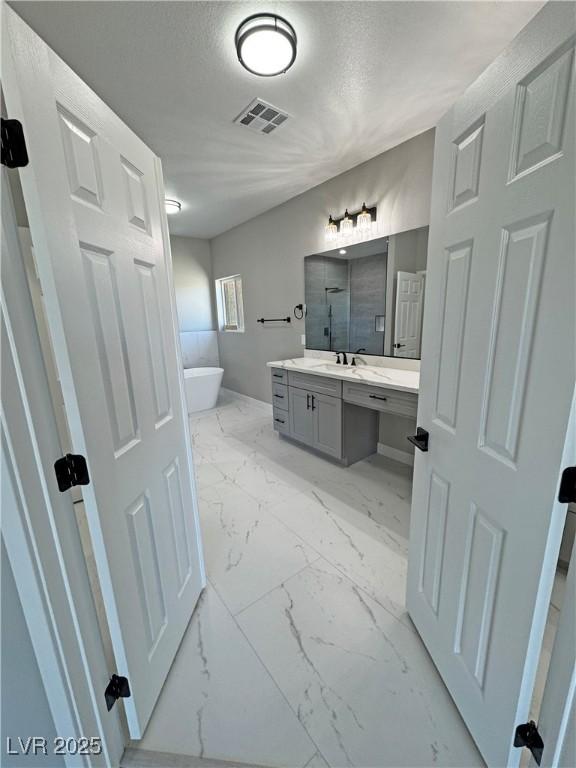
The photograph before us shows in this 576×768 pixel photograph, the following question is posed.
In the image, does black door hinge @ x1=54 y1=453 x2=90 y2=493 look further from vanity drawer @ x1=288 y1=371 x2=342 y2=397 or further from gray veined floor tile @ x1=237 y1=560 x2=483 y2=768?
vanity drawer @ x1=288 y1=371 x2=342 y2=397

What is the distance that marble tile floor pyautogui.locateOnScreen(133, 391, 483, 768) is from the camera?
40.8 inches

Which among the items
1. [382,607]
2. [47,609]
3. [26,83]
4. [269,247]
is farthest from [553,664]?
[269,247]

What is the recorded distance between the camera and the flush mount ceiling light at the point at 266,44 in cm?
143

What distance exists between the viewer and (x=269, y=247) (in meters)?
4.11

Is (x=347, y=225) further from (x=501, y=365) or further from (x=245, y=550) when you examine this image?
(x=245, y=550)

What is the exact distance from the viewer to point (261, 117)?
2.11 meters

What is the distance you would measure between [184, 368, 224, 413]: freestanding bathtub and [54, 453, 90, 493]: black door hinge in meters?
3.70

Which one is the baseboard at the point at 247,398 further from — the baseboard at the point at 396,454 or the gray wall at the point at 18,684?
the gray wall at the point at 18,684

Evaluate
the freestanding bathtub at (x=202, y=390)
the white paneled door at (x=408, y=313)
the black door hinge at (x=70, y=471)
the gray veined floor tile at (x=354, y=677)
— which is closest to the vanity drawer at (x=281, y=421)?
the white paneled door at (x=408, y=313)

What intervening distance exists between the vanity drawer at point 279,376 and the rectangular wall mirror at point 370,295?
1.97 ft

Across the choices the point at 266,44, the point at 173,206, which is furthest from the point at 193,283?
the point at 266,44

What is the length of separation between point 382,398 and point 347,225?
1758 millimetres

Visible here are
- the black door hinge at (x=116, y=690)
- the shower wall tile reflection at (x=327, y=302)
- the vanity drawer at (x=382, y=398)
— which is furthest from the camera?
the shower wall tile reflection at (x=327, y=302)

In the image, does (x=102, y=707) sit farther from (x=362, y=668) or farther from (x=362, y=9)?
(x=362, y=9)
